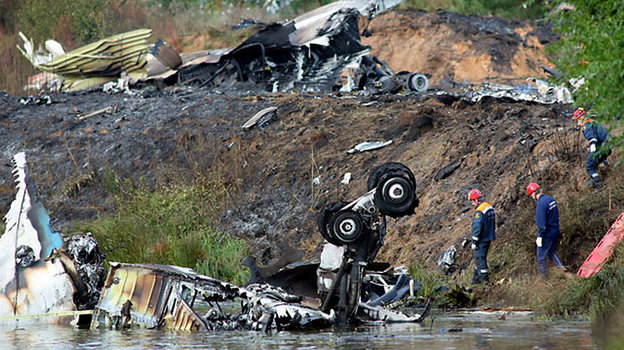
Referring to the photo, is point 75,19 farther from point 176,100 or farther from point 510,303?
point 510,303

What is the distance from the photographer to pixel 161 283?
10094mm

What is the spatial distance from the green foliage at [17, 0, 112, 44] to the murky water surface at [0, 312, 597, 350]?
2735cm

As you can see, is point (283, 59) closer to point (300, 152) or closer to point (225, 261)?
point (300, 152)

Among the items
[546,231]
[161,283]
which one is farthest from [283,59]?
[161,283]

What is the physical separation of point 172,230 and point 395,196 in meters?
10.6

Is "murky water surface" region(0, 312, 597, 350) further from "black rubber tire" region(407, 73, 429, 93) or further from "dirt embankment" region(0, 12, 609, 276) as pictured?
"black rubber tire" region(407, 73, 429, 93)

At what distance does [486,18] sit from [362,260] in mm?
29930

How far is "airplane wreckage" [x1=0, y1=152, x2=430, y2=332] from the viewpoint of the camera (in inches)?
399

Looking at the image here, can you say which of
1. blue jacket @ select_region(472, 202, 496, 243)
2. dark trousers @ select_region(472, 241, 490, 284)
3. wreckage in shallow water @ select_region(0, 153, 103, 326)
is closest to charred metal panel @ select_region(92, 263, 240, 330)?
wreckage in shallow water @ select_region(0, 153, 103, 326)

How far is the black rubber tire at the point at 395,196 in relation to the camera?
10344 mm

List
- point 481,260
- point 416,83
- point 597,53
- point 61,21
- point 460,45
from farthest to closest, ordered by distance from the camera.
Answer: point 61,21
point 460,45
point 416,83
point 481,260
point 597,53

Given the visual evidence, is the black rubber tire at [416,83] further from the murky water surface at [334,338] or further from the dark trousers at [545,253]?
the murky water surface at [334,338]

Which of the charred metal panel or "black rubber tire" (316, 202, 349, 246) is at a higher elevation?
"black rubber tire" (316, 202, 349, 246)

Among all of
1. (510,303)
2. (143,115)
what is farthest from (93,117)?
(510,303)
